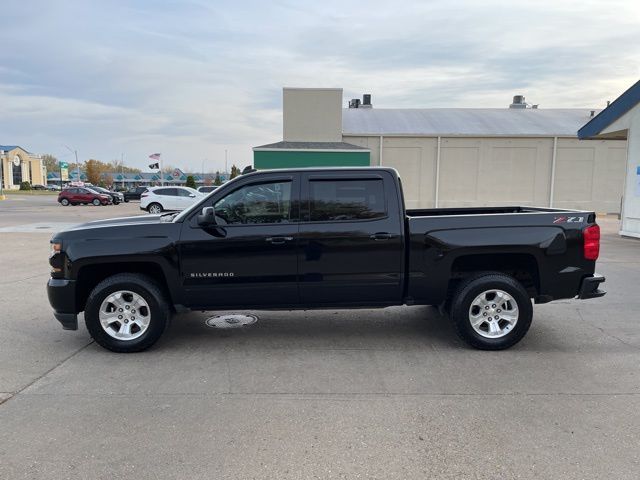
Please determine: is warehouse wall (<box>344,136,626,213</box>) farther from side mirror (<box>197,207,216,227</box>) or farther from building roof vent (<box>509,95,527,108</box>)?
side mirror (<box>197,207,216,227</box>)

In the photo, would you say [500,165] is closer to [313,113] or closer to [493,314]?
[313,113]

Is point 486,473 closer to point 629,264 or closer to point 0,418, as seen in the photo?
point 0,418

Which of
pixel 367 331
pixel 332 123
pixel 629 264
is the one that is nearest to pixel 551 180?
pixel 332 123

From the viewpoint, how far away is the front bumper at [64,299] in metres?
4.96

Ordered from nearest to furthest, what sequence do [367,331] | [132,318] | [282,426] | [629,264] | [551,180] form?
[282,426]
[132,318]
[367,331]
[629,264]
[551,180]

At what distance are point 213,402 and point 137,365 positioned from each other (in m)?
1.25

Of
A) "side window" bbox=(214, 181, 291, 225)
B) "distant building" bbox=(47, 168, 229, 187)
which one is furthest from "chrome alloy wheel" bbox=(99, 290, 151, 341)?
"distant building" bbox=(47, 168, 229, 187)

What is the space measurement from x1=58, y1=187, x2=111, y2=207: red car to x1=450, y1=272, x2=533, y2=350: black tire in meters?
37.6

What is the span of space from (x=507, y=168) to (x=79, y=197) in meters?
30.8

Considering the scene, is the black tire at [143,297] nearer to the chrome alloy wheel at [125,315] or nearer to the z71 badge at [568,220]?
the chrome alloy wheel at [125,315]

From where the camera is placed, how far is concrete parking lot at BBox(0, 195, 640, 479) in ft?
9.91

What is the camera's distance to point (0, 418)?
3.62m

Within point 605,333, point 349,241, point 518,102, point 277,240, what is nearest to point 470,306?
point 349,241

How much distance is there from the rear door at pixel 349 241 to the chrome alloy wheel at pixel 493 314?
83 cm
